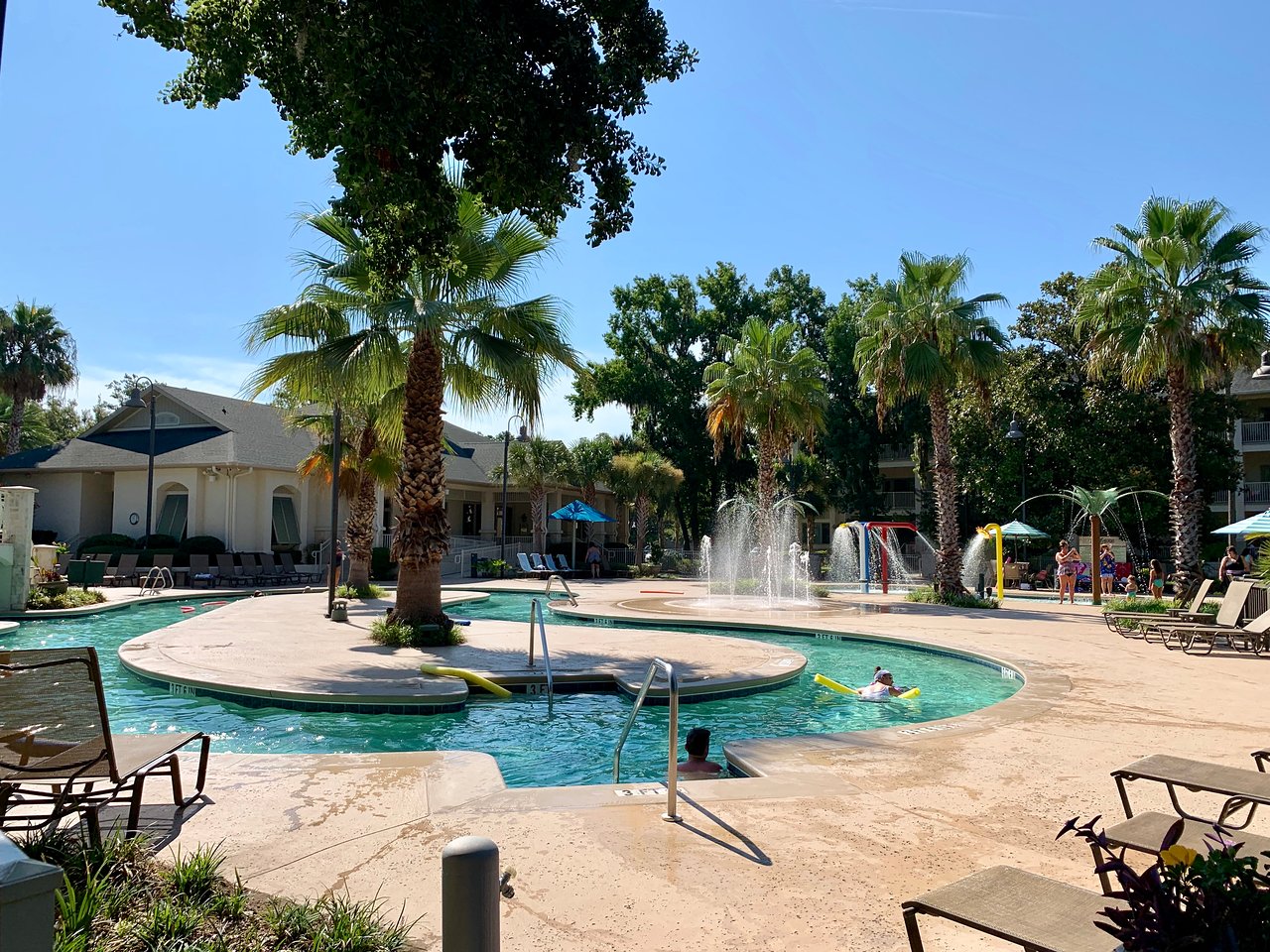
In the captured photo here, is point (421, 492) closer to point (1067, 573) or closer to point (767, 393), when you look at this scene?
point (767, 393)

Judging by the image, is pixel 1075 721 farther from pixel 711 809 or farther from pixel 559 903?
pixel 559 903

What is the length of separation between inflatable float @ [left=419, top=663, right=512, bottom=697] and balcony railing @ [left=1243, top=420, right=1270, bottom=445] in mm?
39459

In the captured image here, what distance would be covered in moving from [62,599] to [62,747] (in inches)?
693

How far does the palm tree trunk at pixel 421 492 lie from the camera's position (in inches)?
540

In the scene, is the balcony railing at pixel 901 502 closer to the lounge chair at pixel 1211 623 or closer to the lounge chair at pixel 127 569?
the lounge chair at pixel 1211 623

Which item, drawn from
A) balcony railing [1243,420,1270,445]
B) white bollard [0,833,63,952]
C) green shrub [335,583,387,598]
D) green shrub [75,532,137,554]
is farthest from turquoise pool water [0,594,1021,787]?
balcony railing [1243,420,1270,445]

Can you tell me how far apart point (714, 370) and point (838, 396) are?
17.4 metres

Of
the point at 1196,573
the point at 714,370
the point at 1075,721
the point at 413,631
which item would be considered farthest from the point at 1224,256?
the point at 413,631

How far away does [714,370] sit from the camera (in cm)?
2948

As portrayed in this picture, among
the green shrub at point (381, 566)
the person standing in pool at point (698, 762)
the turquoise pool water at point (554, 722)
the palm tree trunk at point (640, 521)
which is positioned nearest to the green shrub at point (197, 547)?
the green shrub at point (381, 566)

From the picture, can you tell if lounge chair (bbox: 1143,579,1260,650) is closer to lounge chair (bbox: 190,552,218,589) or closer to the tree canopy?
the tree canopy

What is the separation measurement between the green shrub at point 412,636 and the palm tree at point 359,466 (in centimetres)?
817

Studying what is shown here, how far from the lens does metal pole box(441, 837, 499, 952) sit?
2.47 meters

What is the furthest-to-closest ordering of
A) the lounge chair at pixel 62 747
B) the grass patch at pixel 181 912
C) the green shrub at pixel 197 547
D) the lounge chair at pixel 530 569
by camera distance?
1. the lounge chair at pixel 530 569
2. the green shrub at pixel 197 547
3. the lounge chair at pixel 62 747
4. the grass patch at pixel 181 912
